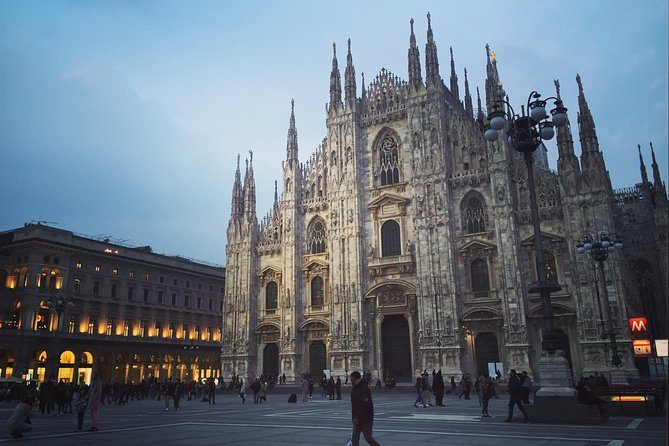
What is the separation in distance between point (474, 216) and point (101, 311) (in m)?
37.0

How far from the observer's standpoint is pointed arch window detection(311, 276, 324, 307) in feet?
136

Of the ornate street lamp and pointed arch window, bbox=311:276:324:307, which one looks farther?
pointed arch window, bbox=311:276:324:307

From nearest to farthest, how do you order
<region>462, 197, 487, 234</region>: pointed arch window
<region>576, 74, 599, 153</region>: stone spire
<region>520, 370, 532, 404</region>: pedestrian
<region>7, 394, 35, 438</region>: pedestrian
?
<region>7, 394, 35, 438</region>: pedestrian, <region>520, 370, 532, 404</region>: pedestrian, <region>576, 74, 599, 153</region>: stone spire, <region>462, 197, 487, 234</region>: pointed arch window

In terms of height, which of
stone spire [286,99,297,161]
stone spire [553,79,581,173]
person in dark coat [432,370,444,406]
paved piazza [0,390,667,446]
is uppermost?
stone spire [286,99,297,161]

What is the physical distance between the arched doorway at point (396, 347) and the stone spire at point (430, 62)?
1731cm

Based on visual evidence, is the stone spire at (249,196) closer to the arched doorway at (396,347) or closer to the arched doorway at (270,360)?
the arched doorway at (270,360)

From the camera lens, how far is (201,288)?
63094 mm

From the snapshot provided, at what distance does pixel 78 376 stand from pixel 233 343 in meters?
17.4

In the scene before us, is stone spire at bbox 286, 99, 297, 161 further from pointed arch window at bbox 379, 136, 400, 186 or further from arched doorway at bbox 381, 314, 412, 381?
arched doorway at bbox 381, 314, 412, 381

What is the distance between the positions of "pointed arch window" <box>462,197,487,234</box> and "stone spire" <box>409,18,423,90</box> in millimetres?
9864

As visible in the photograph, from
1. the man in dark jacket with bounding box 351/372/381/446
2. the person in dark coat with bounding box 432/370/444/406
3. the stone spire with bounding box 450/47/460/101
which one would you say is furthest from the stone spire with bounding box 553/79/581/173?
the man in dark jacket with bounding box 351/372/381/446

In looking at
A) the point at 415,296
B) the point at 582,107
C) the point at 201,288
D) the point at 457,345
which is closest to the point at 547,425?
the point at 457,345

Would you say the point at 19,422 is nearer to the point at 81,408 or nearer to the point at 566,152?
the point at 81,408

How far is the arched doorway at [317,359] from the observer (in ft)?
133
